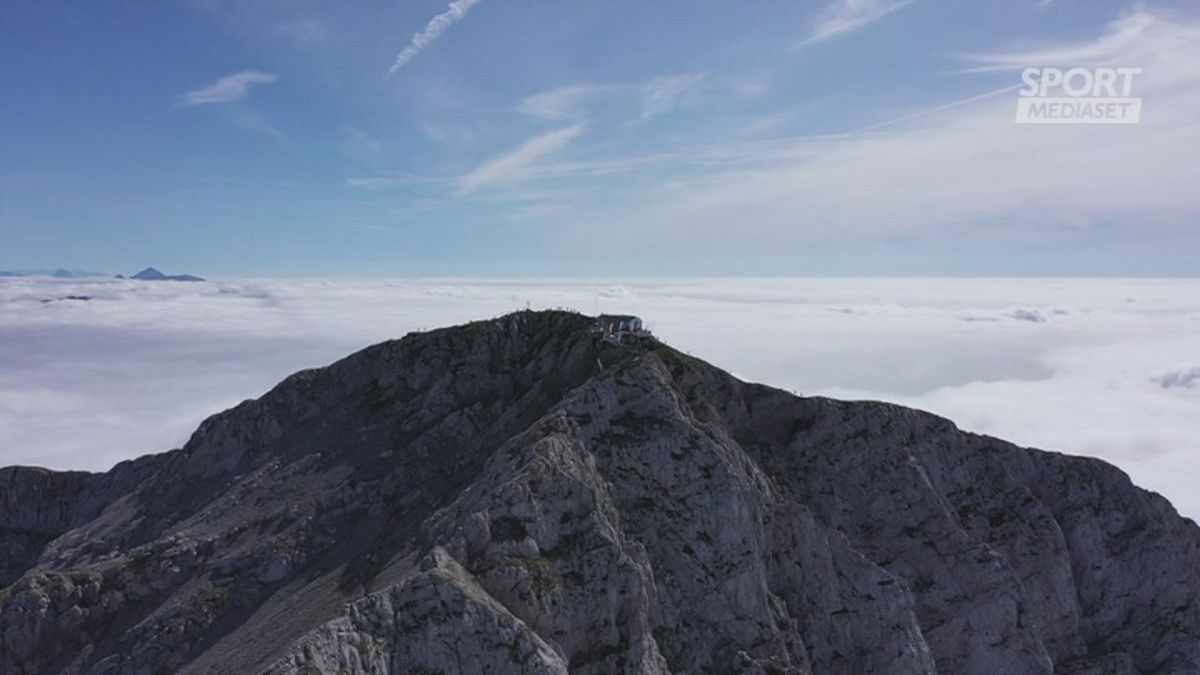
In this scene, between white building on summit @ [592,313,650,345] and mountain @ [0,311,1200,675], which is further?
white building on summit @ [592,313,650,345]

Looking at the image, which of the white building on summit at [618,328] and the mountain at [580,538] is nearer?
the mountain at [580,538]

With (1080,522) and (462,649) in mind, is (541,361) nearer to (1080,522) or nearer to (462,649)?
(462,649)

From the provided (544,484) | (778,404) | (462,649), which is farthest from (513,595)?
(778,404)

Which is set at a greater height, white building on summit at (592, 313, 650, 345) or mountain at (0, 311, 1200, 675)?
white building on summit at (592, 313, 650, 345)

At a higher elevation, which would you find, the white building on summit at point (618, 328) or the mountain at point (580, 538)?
the white building on summit at point (618, 328)

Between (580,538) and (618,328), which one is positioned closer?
(580,538)

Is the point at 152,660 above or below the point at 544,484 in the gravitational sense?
below

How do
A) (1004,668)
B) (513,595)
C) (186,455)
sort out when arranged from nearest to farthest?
(513,595) → (1004,668) → (186,455)

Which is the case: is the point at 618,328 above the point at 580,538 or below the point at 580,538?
above
